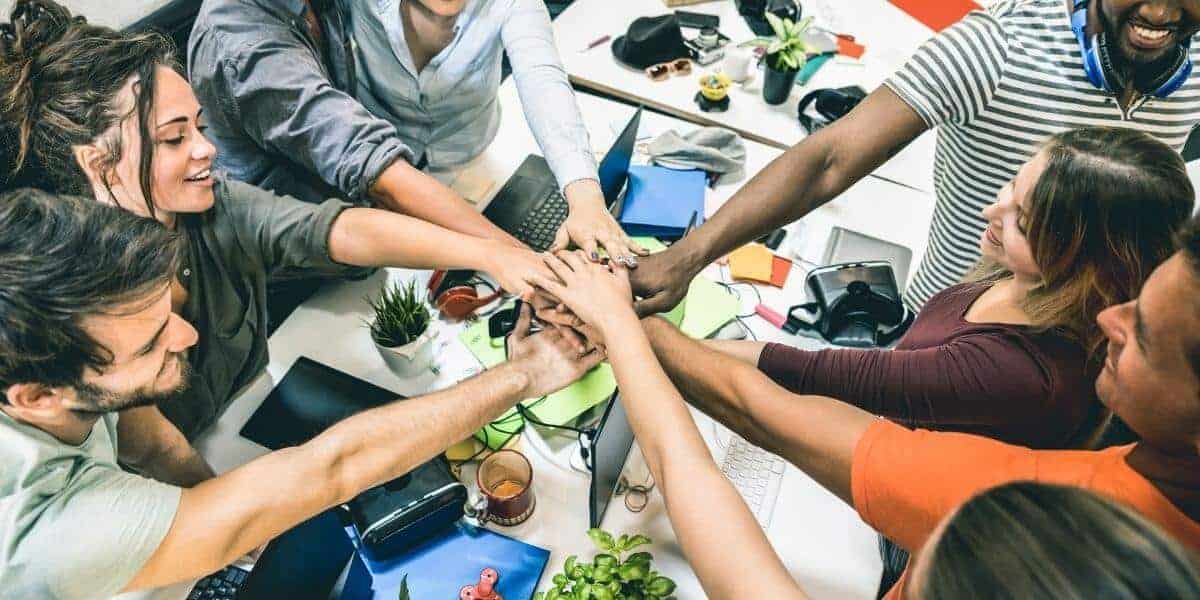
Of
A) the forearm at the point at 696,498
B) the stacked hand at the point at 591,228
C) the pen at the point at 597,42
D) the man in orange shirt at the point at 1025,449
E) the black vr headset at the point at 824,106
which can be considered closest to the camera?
the man in orange shirt at the point at 1025,449

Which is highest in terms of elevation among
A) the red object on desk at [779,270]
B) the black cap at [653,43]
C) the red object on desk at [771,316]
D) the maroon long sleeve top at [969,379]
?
the black cap at [653,43]

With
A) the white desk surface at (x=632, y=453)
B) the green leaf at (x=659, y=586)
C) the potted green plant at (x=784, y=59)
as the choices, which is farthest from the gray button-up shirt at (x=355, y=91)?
the green leaf at (x=659, y=586)

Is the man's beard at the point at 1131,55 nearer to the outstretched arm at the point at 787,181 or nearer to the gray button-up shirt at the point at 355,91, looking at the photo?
the outstretched arm at the point at 787,181

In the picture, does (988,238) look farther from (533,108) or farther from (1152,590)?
(533,108)

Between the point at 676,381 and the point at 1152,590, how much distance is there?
2.79 feet

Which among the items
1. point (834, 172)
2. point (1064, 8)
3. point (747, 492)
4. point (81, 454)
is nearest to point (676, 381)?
point (747, 492)

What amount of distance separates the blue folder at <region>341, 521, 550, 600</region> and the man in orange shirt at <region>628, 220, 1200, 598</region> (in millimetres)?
449

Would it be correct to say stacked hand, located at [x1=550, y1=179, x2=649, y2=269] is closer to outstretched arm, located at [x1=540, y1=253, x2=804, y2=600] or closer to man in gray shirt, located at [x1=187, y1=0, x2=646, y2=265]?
man in gray shirt, located at [x1=187, y1=0, x2=646, y2=265]

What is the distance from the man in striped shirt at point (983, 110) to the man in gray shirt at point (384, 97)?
26 centimetres

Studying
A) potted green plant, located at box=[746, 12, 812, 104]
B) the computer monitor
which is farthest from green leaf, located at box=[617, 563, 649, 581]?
potted green plant, located at box=[746, 12, 812, 104]

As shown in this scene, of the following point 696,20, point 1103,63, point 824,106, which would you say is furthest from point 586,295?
point 696,20

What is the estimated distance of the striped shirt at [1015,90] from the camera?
1415 mm

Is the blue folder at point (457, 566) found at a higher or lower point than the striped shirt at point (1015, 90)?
lower

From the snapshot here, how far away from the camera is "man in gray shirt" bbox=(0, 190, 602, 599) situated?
89 centimetres
